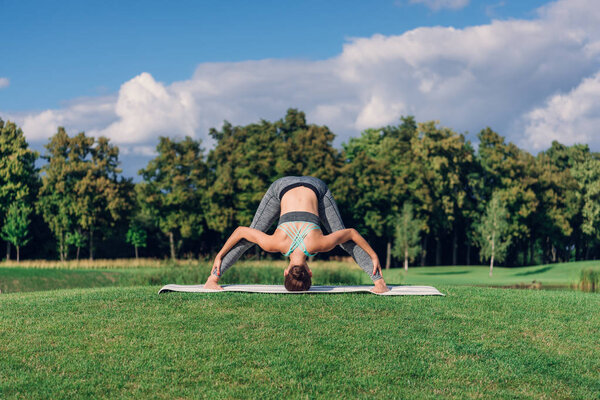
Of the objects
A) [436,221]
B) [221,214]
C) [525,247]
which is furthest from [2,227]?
[525,247]

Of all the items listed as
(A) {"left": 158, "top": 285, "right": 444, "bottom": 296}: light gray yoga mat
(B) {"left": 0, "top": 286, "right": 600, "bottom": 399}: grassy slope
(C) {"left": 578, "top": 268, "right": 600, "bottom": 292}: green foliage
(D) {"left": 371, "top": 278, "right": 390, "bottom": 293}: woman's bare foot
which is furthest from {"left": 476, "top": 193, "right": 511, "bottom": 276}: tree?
(D) {"left": 371, "top": 278, "right": 390, "bottom": 293}: woman's bare foot

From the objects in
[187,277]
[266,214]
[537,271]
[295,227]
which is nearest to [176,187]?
[187,277]

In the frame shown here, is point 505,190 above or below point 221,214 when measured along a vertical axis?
above

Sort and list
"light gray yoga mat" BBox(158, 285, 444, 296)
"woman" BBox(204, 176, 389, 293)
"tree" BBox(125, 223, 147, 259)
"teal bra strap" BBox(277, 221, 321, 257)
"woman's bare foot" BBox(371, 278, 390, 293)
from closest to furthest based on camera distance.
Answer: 1. "teal bra strap" BBox(277, 221, 321, 257)
2. "woman" BBox(204, 176, 389, 293)
3. "light gray yoga mat" BBox(158, 285, 444, 296)
4. "woman's bare foot" BBox(371, 278, 390, 293)
5. "tree" BBox(125, 223, 147, 259)

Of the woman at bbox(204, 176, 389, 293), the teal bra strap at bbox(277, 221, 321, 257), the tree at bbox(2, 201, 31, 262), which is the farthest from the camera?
the tree at bbox(2, 201, 31, 262)

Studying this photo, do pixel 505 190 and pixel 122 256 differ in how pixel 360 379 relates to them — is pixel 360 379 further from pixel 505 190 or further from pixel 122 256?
pixel 505 190

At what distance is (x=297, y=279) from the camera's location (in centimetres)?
1143

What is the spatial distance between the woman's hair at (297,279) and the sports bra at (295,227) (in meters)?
0.36

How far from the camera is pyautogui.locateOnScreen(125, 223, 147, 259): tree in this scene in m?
47.2

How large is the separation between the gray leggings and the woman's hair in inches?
48.3

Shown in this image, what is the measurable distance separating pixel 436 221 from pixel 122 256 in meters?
29.4

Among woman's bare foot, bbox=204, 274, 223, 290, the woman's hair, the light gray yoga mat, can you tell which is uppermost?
the woman's hair

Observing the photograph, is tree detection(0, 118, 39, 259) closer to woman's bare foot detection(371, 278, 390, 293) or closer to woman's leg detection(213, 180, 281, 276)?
woman's leg detection(213, 180, 281, 276)

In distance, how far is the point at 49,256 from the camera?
151 feet
